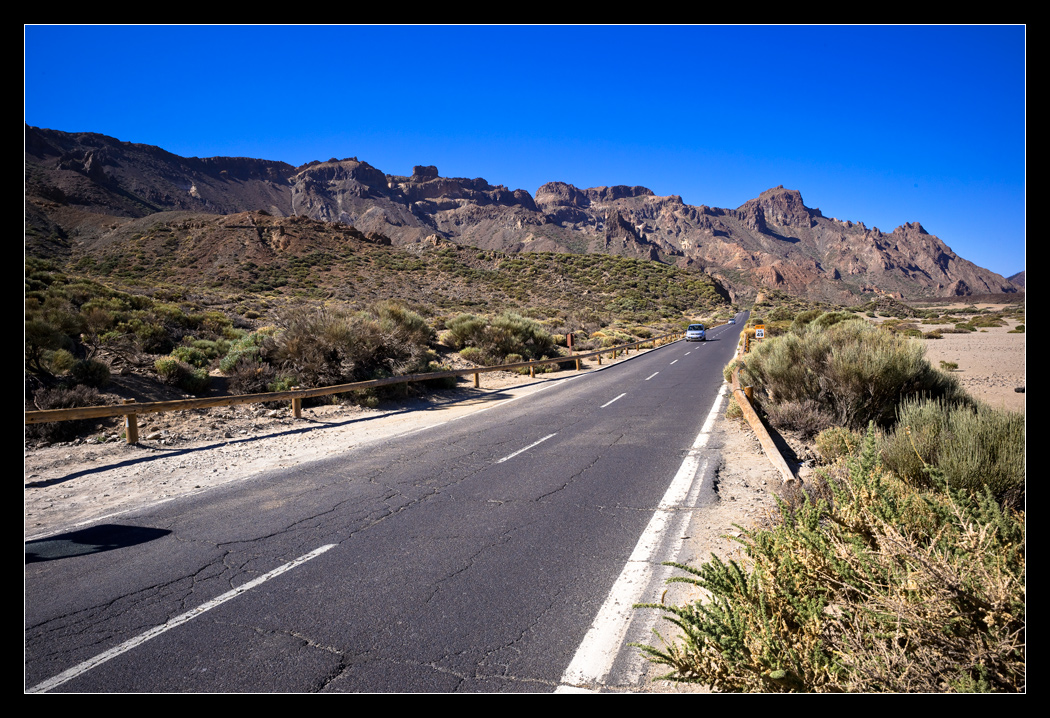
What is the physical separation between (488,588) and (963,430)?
388 cm

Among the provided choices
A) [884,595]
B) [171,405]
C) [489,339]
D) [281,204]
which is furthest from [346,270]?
[281,204]

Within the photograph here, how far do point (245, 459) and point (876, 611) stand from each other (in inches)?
333

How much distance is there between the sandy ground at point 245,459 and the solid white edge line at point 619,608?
26 centimetres

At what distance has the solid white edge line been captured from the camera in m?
2.79

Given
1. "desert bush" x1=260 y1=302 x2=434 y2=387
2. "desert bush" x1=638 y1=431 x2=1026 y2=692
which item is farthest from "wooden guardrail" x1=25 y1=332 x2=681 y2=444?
"desert bush" x1=638 y1=431 x2=1026 y2=692

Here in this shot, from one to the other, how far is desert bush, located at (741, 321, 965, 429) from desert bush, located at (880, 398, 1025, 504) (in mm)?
3474

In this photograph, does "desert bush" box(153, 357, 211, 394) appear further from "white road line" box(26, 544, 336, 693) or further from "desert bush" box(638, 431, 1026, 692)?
"desert bush" box(638, 431, 1026, 692)

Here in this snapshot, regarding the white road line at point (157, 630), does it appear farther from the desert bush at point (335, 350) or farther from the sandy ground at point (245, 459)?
the desert bush at point (335, 350)

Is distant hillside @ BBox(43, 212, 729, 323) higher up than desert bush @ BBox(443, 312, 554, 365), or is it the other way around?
distant hillside @ BBox(43, 212, 729, 323)

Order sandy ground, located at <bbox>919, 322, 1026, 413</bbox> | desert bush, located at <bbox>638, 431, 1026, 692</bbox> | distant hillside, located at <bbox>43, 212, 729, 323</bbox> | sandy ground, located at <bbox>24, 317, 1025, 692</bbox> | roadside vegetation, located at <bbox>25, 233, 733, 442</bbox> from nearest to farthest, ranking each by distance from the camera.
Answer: desert bush, located at <bbox>638, 431, 1026, 692</bbox> < sandy ground, located at <bbox>24, 317, 1025, 692</bbox> < sandy ground, located at <bbox>919, 322, 1026, 413</bbox> < roadside vegetation, located at <bbox>25, 233, 733, 442</bbox> < distant hillside, located at <bbox>43, 212, 729, 323</bbox>

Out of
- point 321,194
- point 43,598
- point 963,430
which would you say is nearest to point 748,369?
point 963,430

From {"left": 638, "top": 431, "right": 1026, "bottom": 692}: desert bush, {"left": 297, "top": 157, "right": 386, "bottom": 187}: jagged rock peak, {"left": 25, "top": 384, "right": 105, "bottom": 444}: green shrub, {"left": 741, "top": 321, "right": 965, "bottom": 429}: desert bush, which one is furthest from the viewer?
{"left": 297, "top": 157, "right": 386, "bottom": 187}: jagged rock peak

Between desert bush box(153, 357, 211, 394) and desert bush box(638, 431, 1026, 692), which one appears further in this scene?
desert bush box(153, 357, 211, 394)

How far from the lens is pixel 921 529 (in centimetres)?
278
